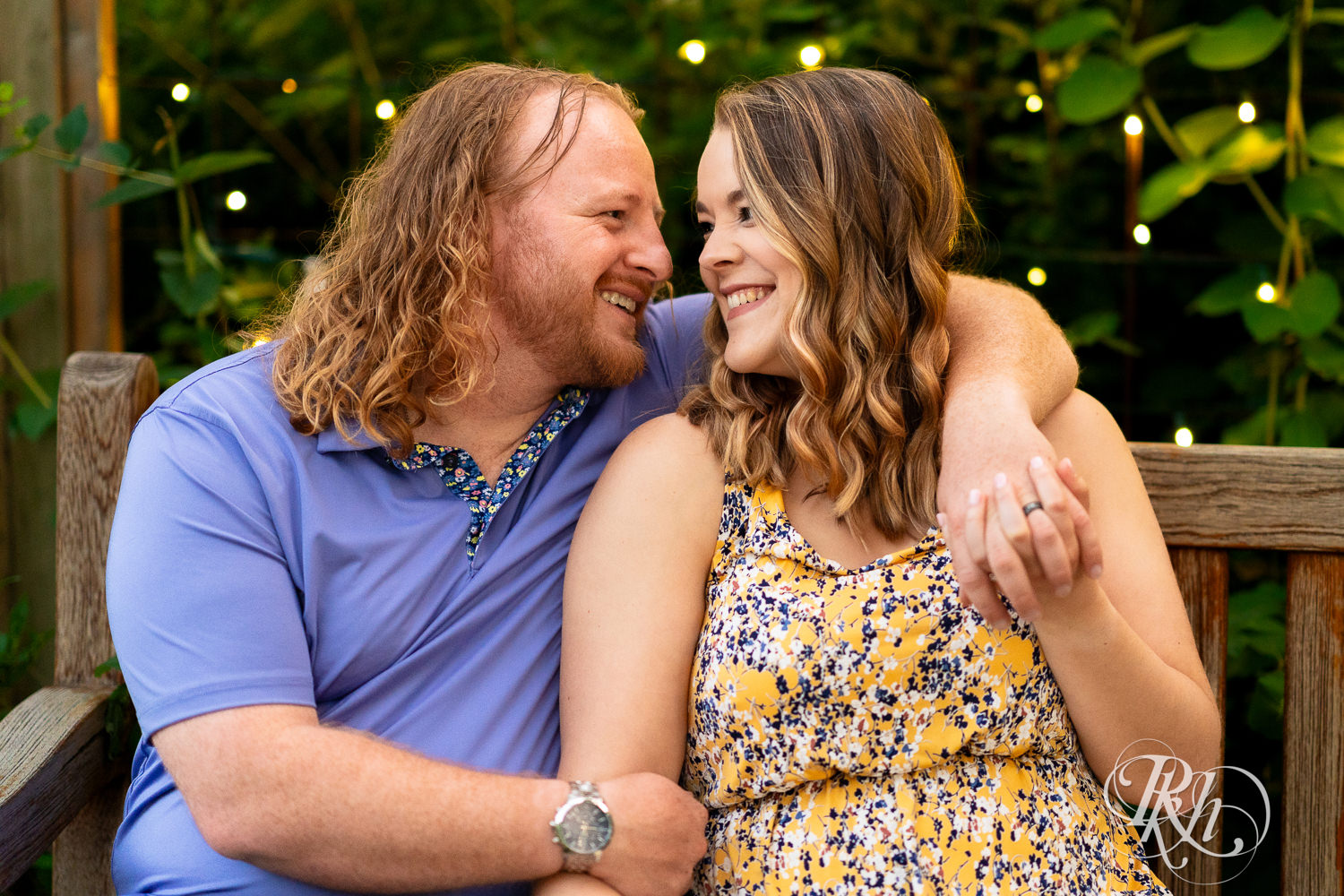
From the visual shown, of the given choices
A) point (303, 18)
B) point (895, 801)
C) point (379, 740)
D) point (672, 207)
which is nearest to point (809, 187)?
point (895, 801)

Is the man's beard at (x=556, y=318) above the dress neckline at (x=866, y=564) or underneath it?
above

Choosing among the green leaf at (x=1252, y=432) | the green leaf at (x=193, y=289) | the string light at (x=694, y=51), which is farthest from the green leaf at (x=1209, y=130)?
the green leaf at (x=193, y=289)

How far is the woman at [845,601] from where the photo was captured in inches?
61.5

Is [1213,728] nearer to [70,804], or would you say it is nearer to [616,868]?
[616,868]

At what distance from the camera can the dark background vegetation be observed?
Result: 2.24 m

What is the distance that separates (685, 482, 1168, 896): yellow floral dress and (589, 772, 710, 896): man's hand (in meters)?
0.11

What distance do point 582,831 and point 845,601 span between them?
454 mm

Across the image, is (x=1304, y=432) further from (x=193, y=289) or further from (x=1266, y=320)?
(x=193, y=289)

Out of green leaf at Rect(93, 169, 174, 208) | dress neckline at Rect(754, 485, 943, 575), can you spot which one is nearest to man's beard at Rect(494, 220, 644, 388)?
dress neckline at Rect(754, 485, 943, 575)

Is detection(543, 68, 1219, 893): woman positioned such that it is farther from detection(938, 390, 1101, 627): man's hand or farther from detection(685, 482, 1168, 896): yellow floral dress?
detection(938, 390, 1101, 627): man's hand

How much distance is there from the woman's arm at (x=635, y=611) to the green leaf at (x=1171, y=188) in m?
1.07

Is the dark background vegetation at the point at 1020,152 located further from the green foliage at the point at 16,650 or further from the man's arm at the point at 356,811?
the man's arm at the point at 356,811

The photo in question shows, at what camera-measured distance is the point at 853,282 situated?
5.65 feet

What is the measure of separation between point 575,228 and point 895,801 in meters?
0.96
